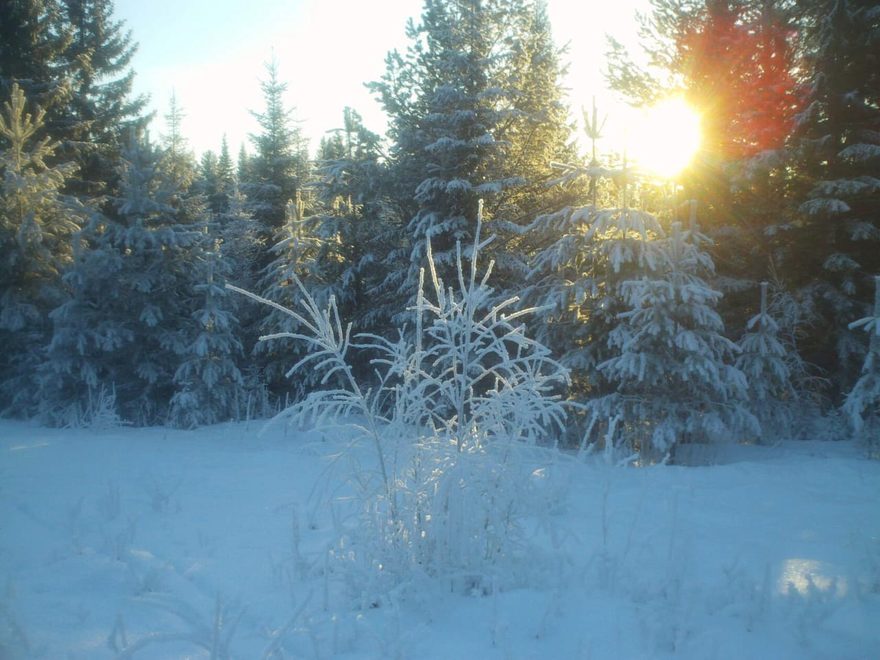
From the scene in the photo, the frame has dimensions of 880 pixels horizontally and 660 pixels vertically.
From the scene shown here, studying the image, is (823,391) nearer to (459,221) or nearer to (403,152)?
(459,221)

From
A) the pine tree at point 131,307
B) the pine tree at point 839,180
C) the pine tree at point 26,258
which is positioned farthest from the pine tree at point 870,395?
the pine tree at point 26,258

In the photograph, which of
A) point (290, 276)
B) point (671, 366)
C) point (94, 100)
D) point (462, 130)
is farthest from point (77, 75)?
point (671, 366)

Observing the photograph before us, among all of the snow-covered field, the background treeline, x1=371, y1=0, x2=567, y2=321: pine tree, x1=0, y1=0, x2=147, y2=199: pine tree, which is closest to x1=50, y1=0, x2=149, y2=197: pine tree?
x1=0, y1=0, x2=147, y2=199: pine tree

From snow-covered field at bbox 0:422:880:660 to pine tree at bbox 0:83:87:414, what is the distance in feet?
21.8

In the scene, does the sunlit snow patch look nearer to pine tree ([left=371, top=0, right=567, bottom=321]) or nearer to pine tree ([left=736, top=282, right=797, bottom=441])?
pine tree ([left=736, top=282, right=797, bottom=441])

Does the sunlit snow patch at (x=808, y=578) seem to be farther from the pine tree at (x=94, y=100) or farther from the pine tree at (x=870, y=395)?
the pine tree at (x=94, y=100)

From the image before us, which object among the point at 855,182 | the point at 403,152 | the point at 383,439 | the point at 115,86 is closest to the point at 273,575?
the point at 383,439

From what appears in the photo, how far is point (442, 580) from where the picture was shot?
3.26 meters

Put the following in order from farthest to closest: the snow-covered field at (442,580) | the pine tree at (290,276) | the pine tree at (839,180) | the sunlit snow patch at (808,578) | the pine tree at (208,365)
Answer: the pine tree at (290,276), the pine tree at (208,365), the pine tree at (839,180), the sunlit snow patch at (808,578), the snow-covered field at (442,580)

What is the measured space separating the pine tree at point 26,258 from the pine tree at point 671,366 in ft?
33.8

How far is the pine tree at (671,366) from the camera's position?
6758mm

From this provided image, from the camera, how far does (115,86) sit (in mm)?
17125

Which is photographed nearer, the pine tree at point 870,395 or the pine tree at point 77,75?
the pine tree at point 870,395

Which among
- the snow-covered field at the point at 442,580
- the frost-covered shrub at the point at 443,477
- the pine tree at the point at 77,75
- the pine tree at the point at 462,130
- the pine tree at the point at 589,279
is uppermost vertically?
the pine tree at the point at 77,75
